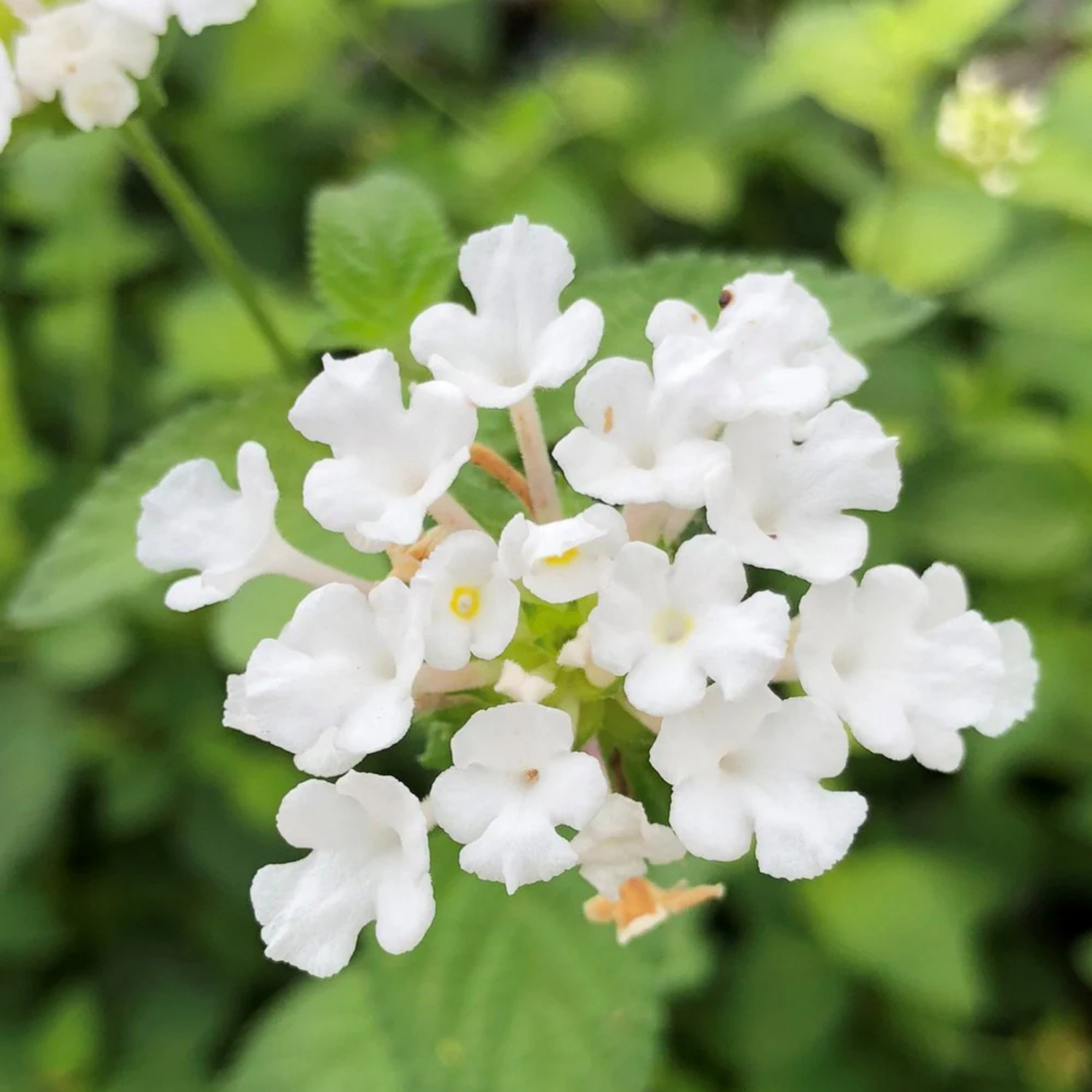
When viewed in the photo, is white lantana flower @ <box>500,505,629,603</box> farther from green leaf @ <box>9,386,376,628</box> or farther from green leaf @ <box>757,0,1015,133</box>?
green leaf @ <box>757,0,1015,133</box>

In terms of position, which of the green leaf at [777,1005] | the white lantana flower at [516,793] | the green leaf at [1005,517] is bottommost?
the green leaf at [777,1005]

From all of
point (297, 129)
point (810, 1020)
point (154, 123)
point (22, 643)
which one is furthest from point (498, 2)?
point (810, 1020)

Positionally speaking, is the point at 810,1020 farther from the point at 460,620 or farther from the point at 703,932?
the point at 460,620

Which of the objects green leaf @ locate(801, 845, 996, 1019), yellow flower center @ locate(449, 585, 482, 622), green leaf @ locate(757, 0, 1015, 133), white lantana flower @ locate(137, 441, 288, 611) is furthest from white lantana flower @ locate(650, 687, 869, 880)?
green leaf @ locate(757, 0, 1015, 133)

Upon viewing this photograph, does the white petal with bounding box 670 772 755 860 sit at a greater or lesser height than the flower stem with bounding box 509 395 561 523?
lesser

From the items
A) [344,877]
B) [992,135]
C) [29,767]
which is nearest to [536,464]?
[344,877]

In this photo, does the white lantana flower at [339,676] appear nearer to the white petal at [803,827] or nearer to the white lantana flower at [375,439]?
the white lantana flower at [375,439]

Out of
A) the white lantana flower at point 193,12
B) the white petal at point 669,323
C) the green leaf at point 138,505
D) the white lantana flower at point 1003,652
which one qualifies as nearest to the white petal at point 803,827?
the white lantana flower at point 1003,652
